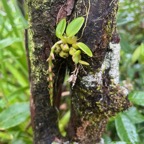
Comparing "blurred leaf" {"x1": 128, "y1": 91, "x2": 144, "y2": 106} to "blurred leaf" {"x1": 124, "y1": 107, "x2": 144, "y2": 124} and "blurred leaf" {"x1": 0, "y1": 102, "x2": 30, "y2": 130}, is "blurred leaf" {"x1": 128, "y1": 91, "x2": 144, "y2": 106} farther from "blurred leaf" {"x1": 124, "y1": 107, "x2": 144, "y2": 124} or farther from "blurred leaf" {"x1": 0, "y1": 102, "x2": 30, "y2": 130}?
"blurred leaf" {"x1": 0, "y1": 102, "x2": 30, "y2": 130}

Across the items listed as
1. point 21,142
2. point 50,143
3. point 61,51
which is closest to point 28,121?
point 21,142

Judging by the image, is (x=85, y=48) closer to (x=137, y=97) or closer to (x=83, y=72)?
(x=83, y=72)

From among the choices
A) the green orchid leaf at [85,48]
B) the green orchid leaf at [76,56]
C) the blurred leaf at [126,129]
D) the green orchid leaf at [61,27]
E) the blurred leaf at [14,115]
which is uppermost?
the green orchid leaf at [61,27]

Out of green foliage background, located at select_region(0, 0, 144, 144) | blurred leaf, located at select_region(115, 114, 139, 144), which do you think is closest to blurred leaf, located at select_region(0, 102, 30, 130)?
green foliage background, located at select_region(0, 0, 144, 144)

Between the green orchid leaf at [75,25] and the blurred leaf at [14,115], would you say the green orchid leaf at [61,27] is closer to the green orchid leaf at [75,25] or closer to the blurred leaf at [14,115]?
the green orchid leaf at [75,25]

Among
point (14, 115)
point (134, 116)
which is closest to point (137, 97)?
point (134, 116)

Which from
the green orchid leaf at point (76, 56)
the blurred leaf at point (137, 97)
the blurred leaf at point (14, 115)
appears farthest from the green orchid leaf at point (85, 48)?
the blurred leaf at point (14, 115)
